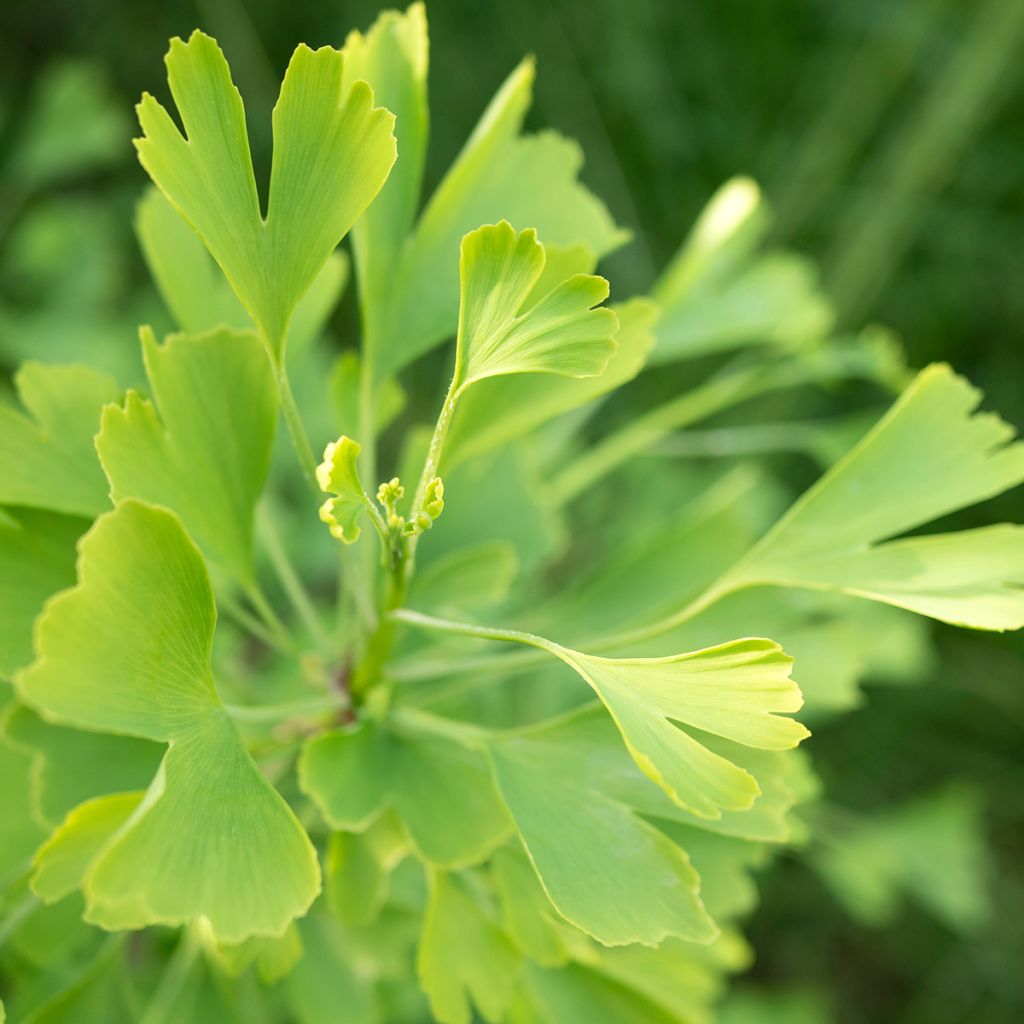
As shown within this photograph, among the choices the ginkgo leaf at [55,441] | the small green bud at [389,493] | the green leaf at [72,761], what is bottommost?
the green leaf at [72,761]

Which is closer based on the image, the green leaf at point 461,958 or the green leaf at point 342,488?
the green leaf at point 342,488

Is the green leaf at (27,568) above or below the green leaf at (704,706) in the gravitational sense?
above

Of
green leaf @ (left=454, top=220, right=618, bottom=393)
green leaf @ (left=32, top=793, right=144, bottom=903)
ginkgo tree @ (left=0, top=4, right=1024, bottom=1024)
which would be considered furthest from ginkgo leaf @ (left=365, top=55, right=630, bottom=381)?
green leaf @ (left=32, top=793, right=144, bottom=903)

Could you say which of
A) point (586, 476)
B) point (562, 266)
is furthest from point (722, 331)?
point (562, 266)

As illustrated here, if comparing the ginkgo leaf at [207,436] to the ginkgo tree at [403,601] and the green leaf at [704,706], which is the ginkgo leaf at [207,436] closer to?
the ginkgo tree at [403,601]

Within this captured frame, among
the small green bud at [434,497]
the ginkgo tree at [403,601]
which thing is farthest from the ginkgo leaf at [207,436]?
the small green bud at [434,497]

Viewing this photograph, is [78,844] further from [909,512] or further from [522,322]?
[909,512]

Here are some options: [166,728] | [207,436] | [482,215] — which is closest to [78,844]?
[166,728]
